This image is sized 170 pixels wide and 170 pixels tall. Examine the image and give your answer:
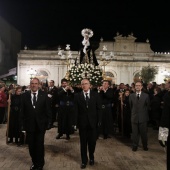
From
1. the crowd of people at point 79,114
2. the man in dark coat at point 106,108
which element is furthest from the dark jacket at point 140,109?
the man in dark coat at point 106,108

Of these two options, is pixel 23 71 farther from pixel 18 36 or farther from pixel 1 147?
A: pixel 1 147

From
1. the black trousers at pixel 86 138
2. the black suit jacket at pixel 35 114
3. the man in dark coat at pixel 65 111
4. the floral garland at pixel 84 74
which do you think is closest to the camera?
the black suit jacket at pixel 35 114

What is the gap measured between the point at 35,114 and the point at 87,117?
1.27 m

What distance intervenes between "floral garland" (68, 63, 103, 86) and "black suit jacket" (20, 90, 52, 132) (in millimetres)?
6112

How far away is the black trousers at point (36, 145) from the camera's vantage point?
6.78 meters

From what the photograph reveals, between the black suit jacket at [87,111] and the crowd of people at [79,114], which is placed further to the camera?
the black suit jacket at [87,111]

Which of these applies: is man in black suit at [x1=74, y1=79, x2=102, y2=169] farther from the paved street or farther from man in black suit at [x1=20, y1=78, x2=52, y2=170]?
man in black suit at [x1=20, y1=78, x2=52, y2=170]

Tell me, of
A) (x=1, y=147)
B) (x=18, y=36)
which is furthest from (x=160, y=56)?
(x=1, y=147)

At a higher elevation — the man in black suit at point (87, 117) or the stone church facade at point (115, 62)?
the stone church facade at point (115, 62)

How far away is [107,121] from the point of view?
1150cm

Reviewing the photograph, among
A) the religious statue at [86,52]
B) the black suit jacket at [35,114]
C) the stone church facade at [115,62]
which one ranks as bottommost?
the black suit jacket at [35,114]

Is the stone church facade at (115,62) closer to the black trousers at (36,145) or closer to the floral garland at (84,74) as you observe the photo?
the floral garland at (84,74)

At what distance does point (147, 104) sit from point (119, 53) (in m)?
42.4

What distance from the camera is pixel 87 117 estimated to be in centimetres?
727
